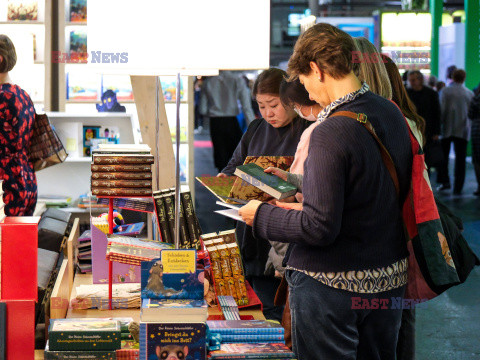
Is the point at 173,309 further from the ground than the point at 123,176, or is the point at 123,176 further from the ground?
the point at 123,176

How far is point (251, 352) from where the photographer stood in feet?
6.65

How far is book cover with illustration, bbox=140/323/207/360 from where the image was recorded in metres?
1.91

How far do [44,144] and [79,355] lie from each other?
2.70m

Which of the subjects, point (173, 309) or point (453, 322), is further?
point (453, 322)

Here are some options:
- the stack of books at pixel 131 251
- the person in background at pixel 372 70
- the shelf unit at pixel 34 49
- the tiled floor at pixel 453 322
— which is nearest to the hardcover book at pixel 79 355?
the stack of books at pixel 131 251

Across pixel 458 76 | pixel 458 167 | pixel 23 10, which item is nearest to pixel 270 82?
pixel 23 10

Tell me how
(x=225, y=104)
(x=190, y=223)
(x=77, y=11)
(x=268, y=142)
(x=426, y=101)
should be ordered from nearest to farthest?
(x=190, y=223) < (x=268, y=142) < (x=77, y=11) < (x=426, y=101) < (x=225, y=104)

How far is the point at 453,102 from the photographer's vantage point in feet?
36.6

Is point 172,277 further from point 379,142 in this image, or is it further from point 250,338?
point 379,142

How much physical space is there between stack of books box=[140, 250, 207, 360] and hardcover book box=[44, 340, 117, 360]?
193 millimetres

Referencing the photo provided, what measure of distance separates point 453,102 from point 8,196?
836 centimetres

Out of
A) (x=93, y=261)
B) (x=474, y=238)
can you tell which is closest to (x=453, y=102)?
(x=474, y=238)

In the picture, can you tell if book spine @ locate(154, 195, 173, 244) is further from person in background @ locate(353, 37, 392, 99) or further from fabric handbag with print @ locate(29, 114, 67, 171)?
fabric handbag with print @ locate(29, 114, 67, 171)

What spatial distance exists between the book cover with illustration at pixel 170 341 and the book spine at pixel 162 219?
0.92 meters
